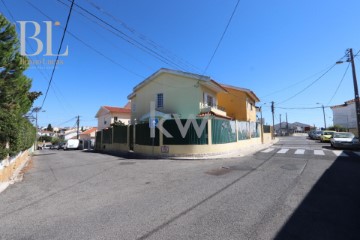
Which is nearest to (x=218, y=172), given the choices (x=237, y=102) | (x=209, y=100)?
(x=209, y=100)

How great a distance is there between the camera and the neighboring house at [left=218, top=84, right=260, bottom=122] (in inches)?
1126

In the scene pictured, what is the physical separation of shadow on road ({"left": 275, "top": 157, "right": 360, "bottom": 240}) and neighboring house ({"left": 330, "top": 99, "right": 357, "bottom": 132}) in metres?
71.8

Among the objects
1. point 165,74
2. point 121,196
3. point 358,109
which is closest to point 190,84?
point 165,74

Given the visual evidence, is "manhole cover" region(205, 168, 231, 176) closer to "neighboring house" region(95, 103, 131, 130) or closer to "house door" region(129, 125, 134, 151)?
"house door" region(129, 125, 134, 151)

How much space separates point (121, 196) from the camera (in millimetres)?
6590

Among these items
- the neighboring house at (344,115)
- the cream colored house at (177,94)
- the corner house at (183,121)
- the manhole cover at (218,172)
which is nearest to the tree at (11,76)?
the corner house at (183,121)

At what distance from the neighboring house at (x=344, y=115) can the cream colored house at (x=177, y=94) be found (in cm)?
6127

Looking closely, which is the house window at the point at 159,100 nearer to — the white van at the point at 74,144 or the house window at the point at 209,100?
the house window at the point at 209,100

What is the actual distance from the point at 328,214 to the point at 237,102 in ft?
81.6

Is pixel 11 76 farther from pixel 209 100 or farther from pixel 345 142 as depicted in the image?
pixel 345 142

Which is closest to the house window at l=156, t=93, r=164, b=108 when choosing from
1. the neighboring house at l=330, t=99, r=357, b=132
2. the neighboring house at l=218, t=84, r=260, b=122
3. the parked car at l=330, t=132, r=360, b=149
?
the neighboring house at l=218, t=84, r=260, b=122

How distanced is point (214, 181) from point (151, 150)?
9.16m

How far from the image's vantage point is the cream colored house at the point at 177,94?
21516 millimetres

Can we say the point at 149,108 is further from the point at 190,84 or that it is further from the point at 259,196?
the point at 259,196
